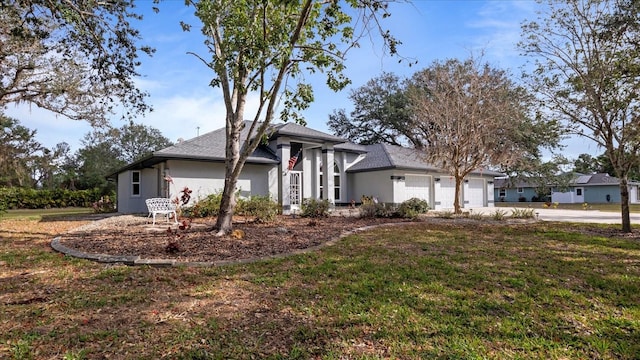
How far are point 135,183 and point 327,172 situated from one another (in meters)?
10.6

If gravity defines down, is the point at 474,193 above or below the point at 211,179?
below

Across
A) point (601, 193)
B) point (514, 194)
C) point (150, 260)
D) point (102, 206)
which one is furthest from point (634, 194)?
point (102, 206)

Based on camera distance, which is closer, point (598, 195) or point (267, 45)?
point (267, 45)

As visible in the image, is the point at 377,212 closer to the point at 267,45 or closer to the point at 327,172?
the point at 327,172

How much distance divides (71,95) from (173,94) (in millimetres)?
6558

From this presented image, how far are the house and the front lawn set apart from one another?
23.7 ft

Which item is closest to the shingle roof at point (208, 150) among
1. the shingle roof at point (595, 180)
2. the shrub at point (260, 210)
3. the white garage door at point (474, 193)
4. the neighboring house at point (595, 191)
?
the shrub at point (260, 210)

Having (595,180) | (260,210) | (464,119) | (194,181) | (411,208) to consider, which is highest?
(464,119)

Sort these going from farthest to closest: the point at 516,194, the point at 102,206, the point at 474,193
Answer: the point at 516,194
the point at 474,193
the point at 102,206

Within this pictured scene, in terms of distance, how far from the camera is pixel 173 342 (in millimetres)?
3025

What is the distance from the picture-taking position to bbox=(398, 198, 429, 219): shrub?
44.2ft

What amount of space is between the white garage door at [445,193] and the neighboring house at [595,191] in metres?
22.1

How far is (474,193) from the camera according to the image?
25.4m

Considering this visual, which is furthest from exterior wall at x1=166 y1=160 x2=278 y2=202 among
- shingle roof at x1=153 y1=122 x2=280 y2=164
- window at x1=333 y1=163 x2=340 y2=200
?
window at x1=333 y1=163 x2=340 y2=200
